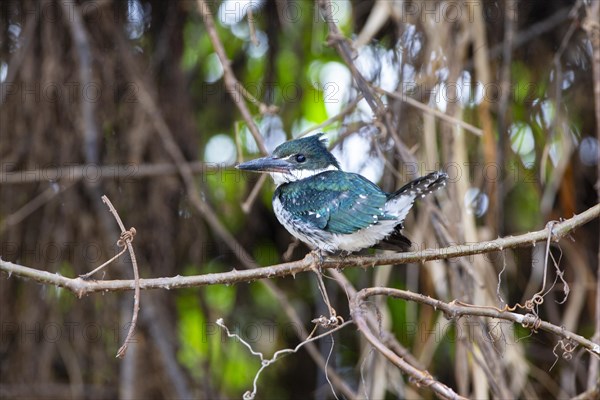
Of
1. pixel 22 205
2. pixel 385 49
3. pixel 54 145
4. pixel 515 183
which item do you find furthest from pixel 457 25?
pixel 22 205

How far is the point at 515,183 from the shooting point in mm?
3658

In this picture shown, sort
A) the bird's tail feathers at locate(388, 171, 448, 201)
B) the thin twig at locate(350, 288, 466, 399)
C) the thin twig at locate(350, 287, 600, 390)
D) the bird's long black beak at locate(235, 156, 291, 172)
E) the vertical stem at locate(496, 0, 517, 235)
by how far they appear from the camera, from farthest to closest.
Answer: the vertical stem at locate(496, 0, 517, 235)
the bird's long black beak at locate(235, 156, 291, 172)
the bird's tail feathers at locate(388, 171, 448, 201)
the thin twig at locate(350, 287, 600, 390)
the thin twig at locate(350, 288, 466, 399)

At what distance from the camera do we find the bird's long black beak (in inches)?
A: 108

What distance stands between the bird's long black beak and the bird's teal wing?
72 millimetres

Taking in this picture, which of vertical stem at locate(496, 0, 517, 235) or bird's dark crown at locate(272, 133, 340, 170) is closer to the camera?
bird's dark crown at locate(272, 133, 340, 170)

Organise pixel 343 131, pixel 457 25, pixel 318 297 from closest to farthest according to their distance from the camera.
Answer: pixel 457 25 → pixel 343 131 → pixel 318 297

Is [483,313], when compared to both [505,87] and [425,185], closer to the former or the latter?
[425,185]

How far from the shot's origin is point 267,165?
2.83m

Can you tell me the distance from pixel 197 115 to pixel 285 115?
0.48 metres

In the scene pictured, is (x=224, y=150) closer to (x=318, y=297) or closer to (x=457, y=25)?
(x=318, y=297)

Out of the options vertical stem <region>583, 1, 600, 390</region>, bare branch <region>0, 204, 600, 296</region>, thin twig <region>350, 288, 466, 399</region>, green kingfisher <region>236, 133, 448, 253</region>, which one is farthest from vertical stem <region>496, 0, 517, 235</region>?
thin twig <region>350, 288, 466, 399</region>

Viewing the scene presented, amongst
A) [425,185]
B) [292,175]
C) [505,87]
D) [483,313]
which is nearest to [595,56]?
[505,87]

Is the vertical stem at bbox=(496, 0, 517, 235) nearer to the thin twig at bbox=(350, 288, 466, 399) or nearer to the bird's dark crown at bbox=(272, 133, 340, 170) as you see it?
the bird's dark crown at bbox=(272, 133, 340, 170)

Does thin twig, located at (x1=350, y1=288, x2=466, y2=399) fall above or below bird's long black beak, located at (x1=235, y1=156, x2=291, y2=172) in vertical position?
below
